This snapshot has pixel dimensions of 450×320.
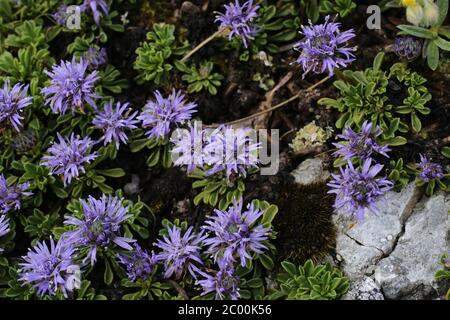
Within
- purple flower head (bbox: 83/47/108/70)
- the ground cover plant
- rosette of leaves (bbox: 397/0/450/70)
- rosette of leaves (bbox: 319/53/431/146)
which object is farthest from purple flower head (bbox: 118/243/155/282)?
rosette of leaves (bbox: 397/0/450/70)

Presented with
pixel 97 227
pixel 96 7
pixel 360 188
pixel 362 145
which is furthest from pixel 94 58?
pixel 360 188

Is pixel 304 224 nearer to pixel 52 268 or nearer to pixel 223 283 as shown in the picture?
pixel 223 283

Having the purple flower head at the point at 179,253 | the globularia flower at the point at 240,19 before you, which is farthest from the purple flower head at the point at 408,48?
the purple flower head at the point at 179,253

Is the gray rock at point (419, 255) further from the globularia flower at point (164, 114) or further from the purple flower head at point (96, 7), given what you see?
the purple flower head at point (96, 7)

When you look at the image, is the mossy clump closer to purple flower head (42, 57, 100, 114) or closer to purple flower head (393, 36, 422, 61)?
purple flower head (393, 36, 422, 61)

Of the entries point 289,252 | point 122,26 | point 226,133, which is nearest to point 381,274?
point 289,252

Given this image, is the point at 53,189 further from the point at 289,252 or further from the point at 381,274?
the point at 381,274

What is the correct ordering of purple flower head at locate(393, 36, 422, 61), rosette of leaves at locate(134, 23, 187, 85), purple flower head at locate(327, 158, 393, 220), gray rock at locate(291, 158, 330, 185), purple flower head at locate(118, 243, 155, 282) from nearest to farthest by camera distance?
purple flower head at locate(327, 158, 393, 220), purple flower head at locate(118, 243, 155, 282), purple flower head at locate(393, 36, 422, 61), gray rock at locate(291, 158, 330, 185), rosette of leaves at locate(134, 23, 187, 85)
